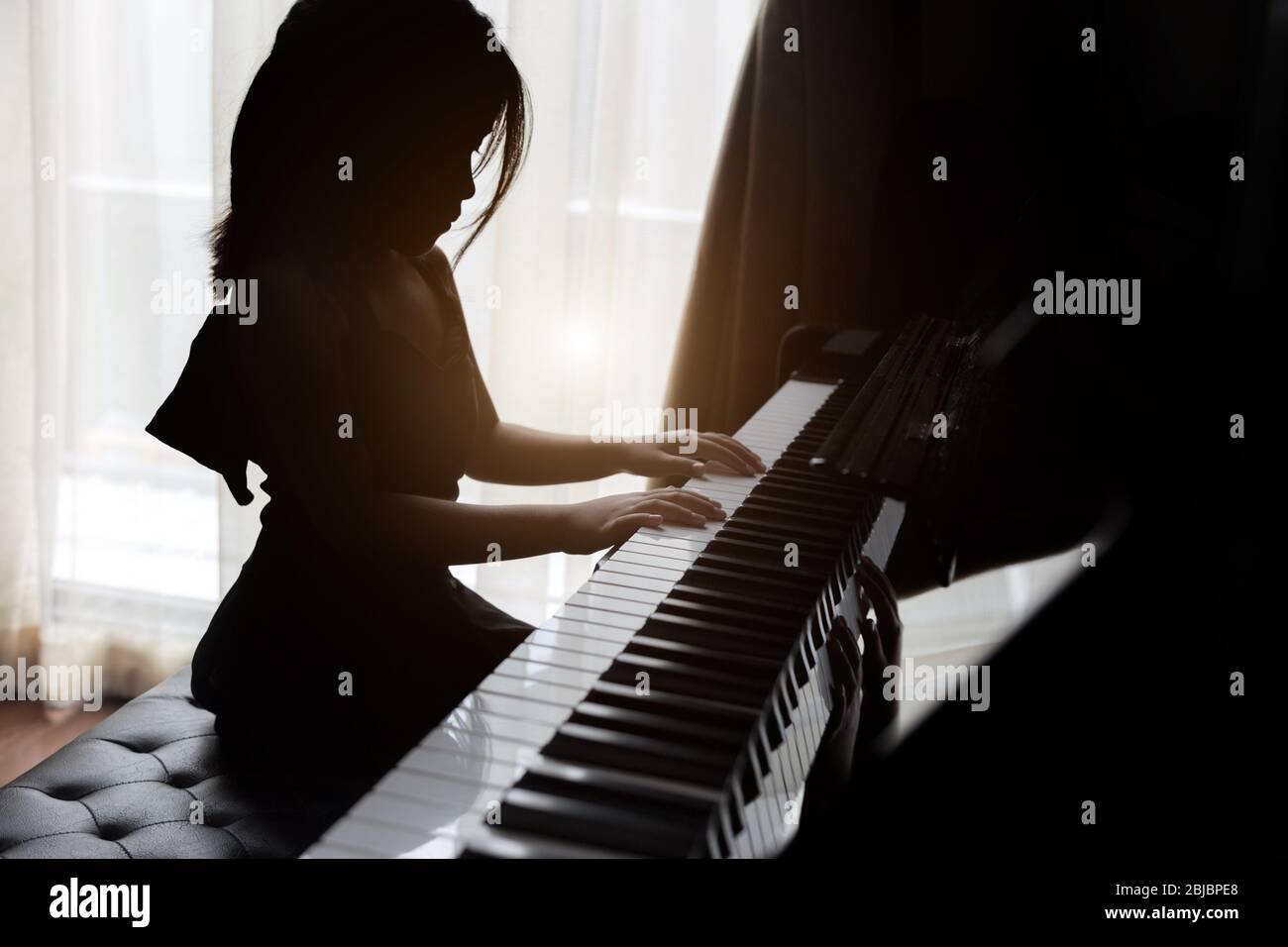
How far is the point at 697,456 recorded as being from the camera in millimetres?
1202

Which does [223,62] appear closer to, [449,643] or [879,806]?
[449,643]

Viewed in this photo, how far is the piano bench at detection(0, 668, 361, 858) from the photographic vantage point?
3.12 feet

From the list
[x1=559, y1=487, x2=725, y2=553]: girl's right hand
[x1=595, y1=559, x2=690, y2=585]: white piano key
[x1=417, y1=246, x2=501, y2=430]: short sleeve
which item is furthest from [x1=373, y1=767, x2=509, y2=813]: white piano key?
[x1=417, y1=246, x2=501, y2=430]: short sleeve

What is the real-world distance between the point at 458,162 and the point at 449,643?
0.56 meters

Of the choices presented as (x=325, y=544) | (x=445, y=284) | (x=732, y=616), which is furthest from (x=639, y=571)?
(x=445, y=284)

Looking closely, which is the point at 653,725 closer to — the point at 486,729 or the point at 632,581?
the point at 486,729

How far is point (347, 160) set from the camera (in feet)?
3.66

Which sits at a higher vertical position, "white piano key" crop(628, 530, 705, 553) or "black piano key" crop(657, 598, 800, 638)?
"white piano key" crop(628, 530, 705, 553)

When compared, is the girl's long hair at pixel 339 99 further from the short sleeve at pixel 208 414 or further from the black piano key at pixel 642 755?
the black piano key at pixel 642 755

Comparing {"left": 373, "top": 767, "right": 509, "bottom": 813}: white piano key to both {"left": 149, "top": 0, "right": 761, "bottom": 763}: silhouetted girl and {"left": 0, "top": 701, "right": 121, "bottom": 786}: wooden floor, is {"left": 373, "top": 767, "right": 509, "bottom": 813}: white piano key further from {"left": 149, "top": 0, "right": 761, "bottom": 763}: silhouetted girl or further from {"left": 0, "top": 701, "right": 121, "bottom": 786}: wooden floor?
{"left": 0, "top": 701, "right": 121, "bottom": 786}: wooden floor

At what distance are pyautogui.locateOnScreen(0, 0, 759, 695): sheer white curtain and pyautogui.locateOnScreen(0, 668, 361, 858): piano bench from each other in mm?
1246
